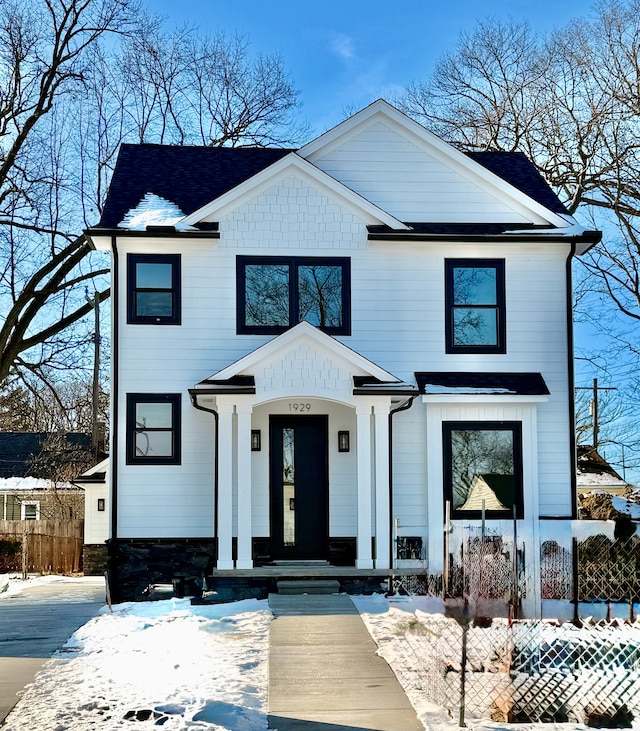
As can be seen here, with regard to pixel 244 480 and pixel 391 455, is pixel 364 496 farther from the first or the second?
pixel 244 480

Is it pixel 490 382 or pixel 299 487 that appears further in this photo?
pixel 490 382

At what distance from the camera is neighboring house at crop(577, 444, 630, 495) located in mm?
27795

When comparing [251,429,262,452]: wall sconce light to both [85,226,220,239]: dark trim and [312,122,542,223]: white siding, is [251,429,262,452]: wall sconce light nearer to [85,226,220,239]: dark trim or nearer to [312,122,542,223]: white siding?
[85,226,220,239]: dark trim

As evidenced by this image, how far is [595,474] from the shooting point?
32.9 meters

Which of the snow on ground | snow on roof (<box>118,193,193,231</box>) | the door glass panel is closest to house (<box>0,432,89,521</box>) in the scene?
snow on roof (<box>118,193,193,231</box>)

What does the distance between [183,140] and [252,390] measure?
16.7 meters

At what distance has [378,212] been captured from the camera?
50.3 ft

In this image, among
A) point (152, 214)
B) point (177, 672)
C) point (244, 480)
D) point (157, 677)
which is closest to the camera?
point (157, 677)

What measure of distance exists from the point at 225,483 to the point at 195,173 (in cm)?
615

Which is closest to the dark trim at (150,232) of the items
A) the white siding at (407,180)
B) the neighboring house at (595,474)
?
the white siding at (407,180)

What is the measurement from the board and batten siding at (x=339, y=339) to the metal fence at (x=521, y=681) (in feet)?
19.1

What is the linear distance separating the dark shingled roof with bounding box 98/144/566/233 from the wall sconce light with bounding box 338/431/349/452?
3936 millimetres

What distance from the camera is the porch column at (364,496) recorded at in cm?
1412

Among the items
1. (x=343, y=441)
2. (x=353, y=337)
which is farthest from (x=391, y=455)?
(x=353, y=337)
